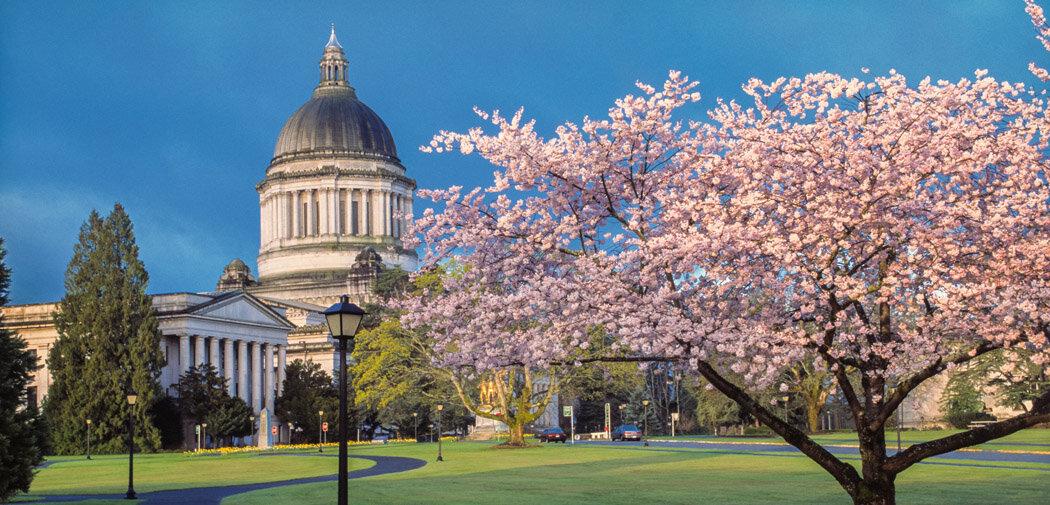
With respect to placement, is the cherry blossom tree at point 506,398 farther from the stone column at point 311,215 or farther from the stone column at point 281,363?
the stone column at point 311,215

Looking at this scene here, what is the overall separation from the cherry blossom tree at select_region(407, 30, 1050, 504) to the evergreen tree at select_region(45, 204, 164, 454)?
76.6 meters

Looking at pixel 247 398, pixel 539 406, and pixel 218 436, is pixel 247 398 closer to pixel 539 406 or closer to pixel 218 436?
pixel 218 436

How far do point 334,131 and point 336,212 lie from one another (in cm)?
1079

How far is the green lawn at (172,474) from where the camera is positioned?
151 ft

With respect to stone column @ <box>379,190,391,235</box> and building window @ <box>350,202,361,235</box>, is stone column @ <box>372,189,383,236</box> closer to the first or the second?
stone column @ <box>379,190,391,235</box>

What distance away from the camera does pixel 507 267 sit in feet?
78.5

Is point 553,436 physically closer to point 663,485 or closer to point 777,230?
point 663,485

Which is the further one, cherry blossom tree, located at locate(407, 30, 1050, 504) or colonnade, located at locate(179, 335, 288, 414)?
A: colonnade, located at locate(179, 335, 288, 414)

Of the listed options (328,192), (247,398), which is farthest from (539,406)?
(328,192)

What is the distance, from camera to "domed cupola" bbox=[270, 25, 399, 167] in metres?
169

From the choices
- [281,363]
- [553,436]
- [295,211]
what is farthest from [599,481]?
[295,211]

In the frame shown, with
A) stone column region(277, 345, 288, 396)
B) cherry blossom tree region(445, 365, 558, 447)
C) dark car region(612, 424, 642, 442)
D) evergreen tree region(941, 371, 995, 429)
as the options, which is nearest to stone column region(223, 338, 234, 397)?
stone column region(277, 345, 288, 396)

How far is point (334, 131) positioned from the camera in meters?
170

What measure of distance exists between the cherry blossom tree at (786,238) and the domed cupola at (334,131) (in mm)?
145580
